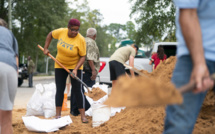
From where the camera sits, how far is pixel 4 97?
11.2 feet

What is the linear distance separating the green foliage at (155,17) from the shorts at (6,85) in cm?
1512

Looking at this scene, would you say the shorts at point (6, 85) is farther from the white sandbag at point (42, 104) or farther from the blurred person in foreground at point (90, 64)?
the blurred person in foreground at point (90, 64)

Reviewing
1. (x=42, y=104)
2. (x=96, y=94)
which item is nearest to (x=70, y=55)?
(x=96, y=94)

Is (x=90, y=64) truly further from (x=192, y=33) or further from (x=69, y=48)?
(x=192, y=33)

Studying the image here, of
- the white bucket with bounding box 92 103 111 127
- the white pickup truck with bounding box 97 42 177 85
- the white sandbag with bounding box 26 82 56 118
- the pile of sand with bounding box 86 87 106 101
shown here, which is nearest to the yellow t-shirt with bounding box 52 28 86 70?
the pile of sand with bounding box 86 87 106 101

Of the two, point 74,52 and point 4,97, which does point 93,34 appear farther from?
point 4,97

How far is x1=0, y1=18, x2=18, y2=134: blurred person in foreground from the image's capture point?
11.2ft

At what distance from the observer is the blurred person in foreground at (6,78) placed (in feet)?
11.2

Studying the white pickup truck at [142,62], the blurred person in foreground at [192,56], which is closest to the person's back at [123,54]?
the white pickup truck at [142,62]

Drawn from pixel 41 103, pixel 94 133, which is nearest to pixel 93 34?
pixel 41 103

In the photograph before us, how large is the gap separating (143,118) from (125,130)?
316mm

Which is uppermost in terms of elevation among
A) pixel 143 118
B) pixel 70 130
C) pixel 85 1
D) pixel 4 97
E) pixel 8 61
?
pixel 85 1

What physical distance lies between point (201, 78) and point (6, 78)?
2369 mm

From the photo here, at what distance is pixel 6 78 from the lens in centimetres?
342
